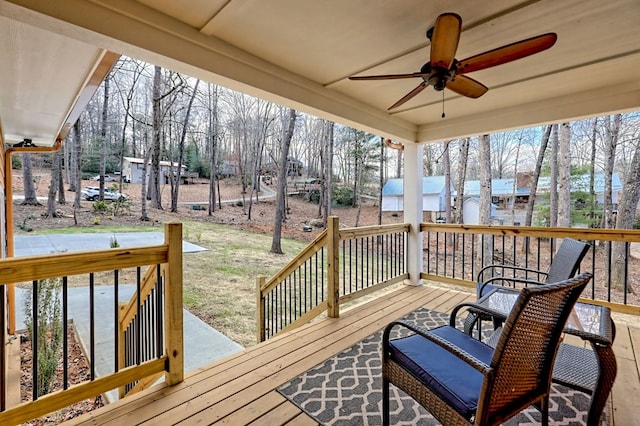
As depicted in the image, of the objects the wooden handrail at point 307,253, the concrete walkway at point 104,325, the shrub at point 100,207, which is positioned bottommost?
the concrete walkway at point 104,325

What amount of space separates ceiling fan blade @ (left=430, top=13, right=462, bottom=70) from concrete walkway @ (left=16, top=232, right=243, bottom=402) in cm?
413

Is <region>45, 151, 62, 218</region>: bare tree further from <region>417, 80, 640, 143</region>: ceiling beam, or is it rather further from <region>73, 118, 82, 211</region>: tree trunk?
<region>417, 80, 640, 143</region>: ceiling beam

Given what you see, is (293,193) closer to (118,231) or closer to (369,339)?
(118,231)

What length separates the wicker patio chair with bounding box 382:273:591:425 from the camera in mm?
1165

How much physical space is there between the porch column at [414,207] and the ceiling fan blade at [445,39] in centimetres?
271

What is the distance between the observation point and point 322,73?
289 centimetres

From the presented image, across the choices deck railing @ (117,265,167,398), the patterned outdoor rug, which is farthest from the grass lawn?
the patterned outdoor rug

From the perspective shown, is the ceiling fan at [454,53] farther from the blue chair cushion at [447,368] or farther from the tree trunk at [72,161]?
the tree trunk at [72,161]

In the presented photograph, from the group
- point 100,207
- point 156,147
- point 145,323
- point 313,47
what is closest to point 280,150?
point 156,147

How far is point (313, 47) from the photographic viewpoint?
7.94ft

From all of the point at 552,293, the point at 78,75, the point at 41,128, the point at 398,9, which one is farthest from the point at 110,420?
the point at 41,128

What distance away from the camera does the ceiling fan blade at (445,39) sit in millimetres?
1688

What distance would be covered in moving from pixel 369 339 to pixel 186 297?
5.40 meters

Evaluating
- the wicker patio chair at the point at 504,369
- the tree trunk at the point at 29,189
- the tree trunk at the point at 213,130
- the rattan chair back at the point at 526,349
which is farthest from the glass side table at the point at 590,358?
the tree trunk at the point at 29,189
